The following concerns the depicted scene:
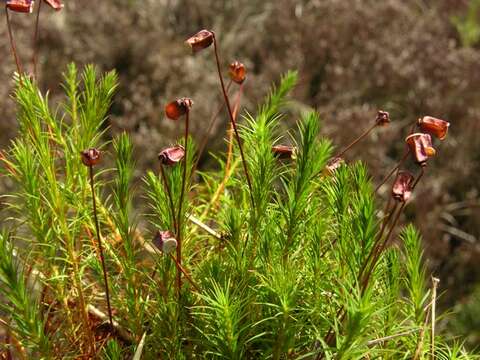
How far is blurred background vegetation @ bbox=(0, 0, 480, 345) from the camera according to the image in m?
4.12

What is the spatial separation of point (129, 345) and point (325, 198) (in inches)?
14.3

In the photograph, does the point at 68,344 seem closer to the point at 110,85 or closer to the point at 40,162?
the point at 40,162

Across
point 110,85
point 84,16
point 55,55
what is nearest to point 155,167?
point 55,55

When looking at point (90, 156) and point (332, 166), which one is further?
point (332, 166)

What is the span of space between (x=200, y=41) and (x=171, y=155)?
0.63 ft

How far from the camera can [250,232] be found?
3.21 ft

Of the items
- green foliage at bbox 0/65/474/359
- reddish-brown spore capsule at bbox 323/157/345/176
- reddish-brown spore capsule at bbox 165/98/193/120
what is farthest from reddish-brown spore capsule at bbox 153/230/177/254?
reddish-brown spore capsule at bbox 323/157/345/176

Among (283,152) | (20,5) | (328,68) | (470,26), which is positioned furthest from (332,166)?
(470,26)

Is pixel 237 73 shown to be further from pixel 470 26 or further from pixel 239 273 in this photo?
pixel 470 26

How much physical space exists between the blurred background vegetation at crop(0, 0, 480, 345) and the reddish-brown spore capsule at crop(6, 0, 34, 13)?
304 cm

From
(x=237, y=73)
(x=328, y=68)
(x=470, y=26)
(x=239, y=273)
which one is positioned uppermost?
(x=237, y=73)

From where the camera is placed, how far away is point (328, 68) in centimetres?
464

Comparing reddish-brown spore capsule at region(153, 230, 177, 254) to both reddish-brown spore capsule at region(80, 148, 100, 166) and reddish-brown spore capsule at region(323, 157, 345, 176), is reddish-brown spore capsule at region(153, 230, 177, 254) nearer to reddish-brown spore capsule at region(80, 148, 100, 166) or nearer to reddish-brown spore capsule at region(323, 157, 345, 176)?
reddish-brown spore capsule at region(80, 148, 100, 166)

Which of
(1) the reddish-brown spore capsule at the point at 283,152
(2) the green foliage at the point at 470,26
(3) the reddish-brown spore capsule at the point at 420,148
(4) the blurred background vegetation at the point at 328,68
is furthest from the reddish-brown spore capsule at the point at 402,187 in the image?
(2) the green foliage at the point at 470,26
